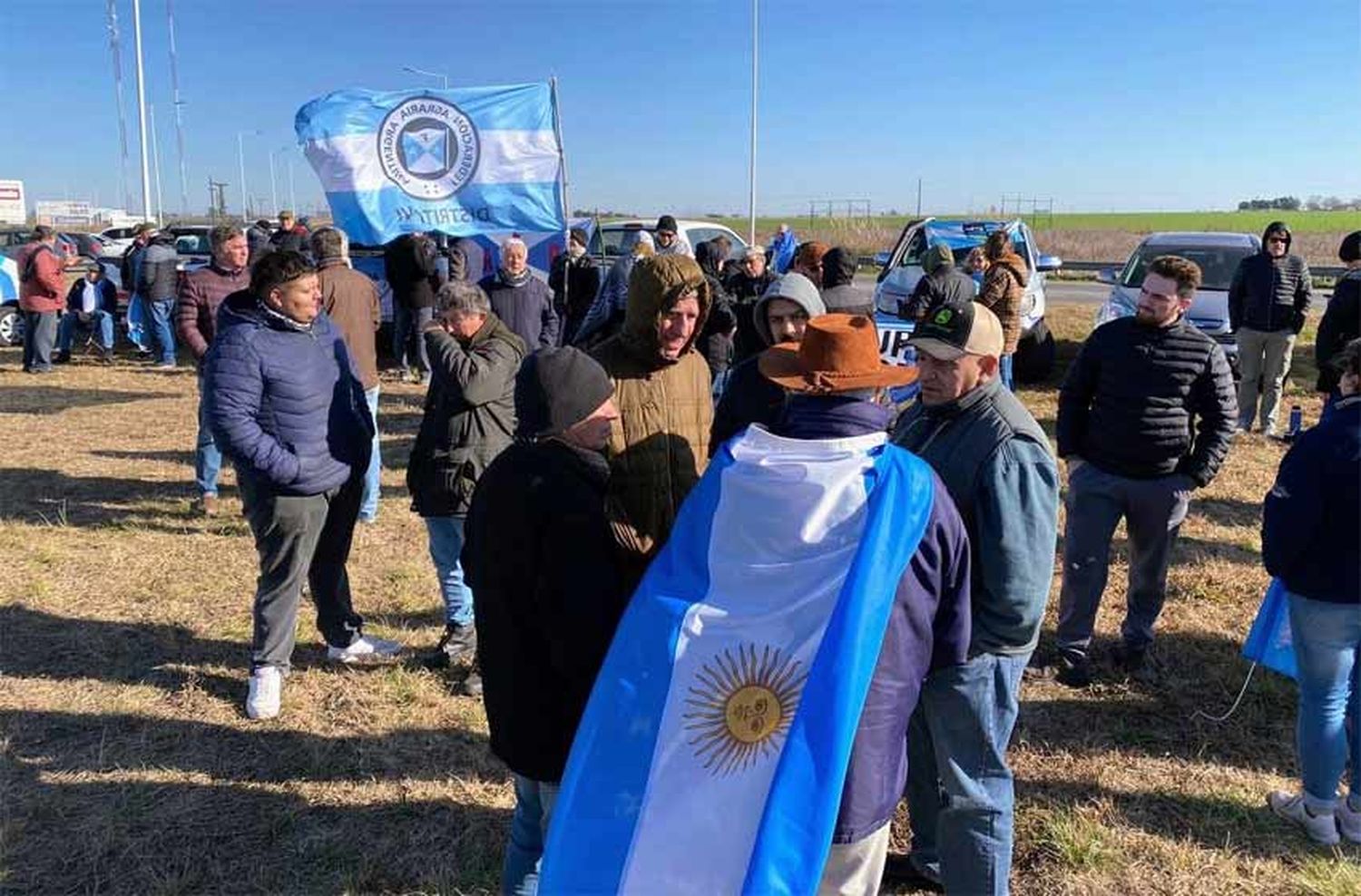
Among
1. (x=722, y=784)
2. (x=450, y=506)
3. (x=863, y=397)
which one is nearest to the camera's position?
(x=722, y=784)

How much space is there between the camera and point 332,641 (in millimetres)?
4430

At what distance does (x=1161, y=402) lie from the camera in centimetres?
395

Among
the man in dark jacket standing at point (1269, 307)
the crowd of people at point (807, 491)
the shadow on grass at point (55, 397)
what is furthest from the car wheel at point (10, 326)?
the man in dark jacket standing at point (1269, 307)

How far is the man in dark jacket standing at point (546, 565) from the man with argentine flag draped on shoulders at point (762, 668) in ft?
0.66

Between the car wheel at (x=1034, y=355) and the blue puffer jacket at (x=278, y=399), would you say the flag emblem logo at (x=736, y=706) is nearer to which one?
the blue puffer jacket at (x=278, y=399)

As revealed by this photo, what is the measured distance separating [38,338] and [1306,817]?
13328 millimetres

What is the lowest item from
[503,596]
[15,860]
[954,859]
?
[15,860]

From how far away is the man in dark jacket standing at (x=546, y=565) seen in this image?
208 cm

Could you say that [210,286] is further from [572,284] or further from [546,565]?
[546,565]

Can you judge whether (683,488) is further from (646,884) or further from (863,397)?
(646,884)

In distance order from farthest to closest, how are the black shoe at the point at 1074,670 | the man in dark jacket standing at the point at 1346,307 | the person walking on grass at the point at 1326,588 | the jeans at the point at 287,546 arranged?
the man in dark jacket standing at the point at 1346,307 → the black shoe at the point at 1074,670 → the jeans at the point at 287,546 → the person walking on grass at the point at 1326,588

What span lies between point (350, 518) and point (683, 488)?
2.17 m

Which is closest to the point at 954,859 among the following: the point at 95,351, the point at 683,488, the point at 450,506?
the point at 683,488

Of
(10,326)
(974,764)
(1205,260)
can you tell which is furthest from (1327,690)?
(10,326)
